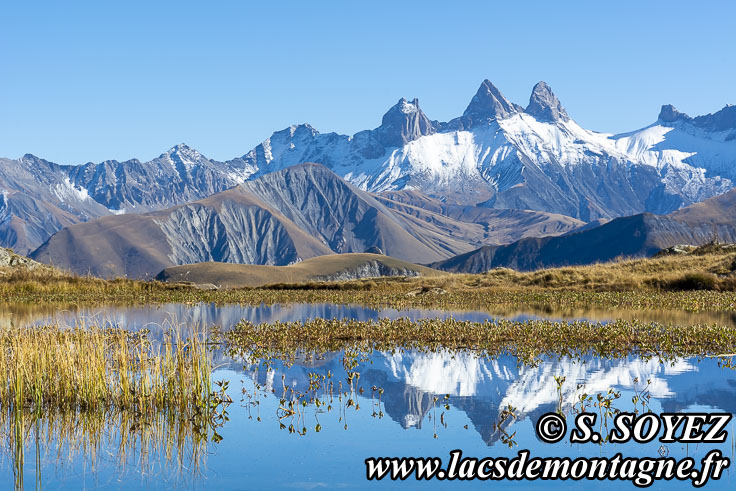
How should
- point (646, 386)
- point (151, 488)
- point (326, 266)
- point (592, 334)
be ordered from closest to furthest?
point (151, 488) < point (646, 386) < point (592, 334) < point (326, 266)

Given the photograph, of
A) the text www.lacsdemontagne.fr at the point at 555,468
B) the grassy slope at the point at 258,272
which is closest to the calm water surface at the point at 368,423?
the text www.lacsdemontagne.fr at the point at 555,468

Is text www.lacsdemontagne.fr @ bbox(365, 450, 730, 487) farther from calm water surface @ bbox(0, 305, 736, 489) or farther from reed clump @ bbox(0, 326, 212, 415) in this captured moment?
reed clump @ bbox(0, 326, 212, 415)

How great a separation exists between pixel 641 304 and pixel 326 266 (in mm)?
119213

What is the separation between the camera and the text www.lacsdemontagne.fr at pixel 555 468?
38.0ft

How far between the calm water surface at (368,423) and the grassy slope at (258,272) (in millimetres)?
85018

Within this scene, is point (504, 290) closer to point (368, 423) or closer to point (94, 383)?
point (368, 423)

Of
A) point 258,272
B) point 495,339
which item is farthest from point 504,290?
point 258,272

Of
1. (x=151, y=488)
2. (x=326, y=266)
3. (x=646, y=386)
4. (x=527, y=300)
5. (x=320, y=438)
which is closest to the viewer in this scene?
(x=151, y=488)

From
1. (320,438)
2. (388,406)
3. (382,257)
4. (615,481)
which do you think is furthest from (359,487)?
(382,257)

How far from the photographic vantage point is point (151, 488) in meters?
11.2

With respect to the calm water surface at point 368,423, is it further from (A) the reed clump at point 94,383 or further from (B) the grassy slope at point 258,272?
(B) the grassy slope at point 258,272

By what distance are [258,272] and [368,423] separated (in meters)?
115

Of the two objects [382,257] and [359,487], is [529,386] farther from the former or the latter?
[382,257]

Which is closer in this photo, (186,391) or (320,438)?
(320,438)
